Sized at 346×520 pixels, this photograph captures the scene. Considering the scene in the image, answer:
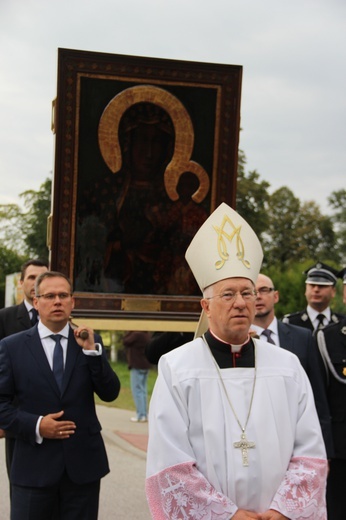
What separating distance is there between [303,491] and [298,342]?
2266 millimetres

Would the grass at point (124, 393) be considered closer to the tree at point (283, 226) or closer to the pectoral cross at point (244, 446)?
the pectoral cross at point (244, 446)

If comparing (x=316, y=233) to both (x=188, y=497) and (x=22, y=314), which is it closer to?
(x=22, y=314)

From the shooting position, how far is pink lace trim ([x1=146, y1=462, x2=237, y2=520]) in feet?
12.3

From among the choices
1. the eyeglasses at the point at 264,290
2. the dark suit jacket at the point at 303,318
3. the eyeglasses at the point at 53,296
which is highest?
the eyeglasses at the point at 264,290

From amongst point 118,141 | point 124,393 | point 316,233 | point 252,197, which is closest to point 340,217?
point 316,233

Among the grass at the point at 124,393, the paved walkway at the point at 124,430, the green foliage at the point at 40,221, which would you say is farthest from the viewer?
the green foliage at the point at 40,221

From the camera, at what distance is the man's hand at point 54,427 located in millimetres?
5137

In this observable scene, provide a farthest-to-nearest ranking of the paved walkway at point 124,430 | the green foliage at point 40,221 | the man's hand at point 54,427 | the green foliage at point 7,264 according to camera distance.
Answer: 1. the green foliage at point 7,264
2. the green foliage at point 40,221
3. the paved walkway at point 124,430
4. the man's hand at point 54,427

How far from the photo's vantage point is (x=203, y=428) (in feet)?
12.7

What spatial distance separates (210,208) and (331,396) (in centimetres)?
235

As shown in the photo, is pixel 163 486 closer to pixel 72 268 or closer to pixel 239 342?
pixel 239 342

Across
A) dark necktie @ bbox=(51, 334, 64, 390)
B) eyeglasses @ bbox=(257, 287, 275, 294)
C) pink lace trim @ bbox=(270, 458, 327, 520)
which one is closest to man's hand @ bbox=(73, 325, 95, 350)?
dark necktie @ bbox=(51, 334, 64, 390)

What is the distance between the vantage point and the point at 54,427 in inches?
202

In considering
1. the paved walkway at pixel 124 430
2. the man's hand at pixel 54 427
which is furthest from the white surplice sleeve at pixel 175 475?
the paved walkway at pixel 124 430
